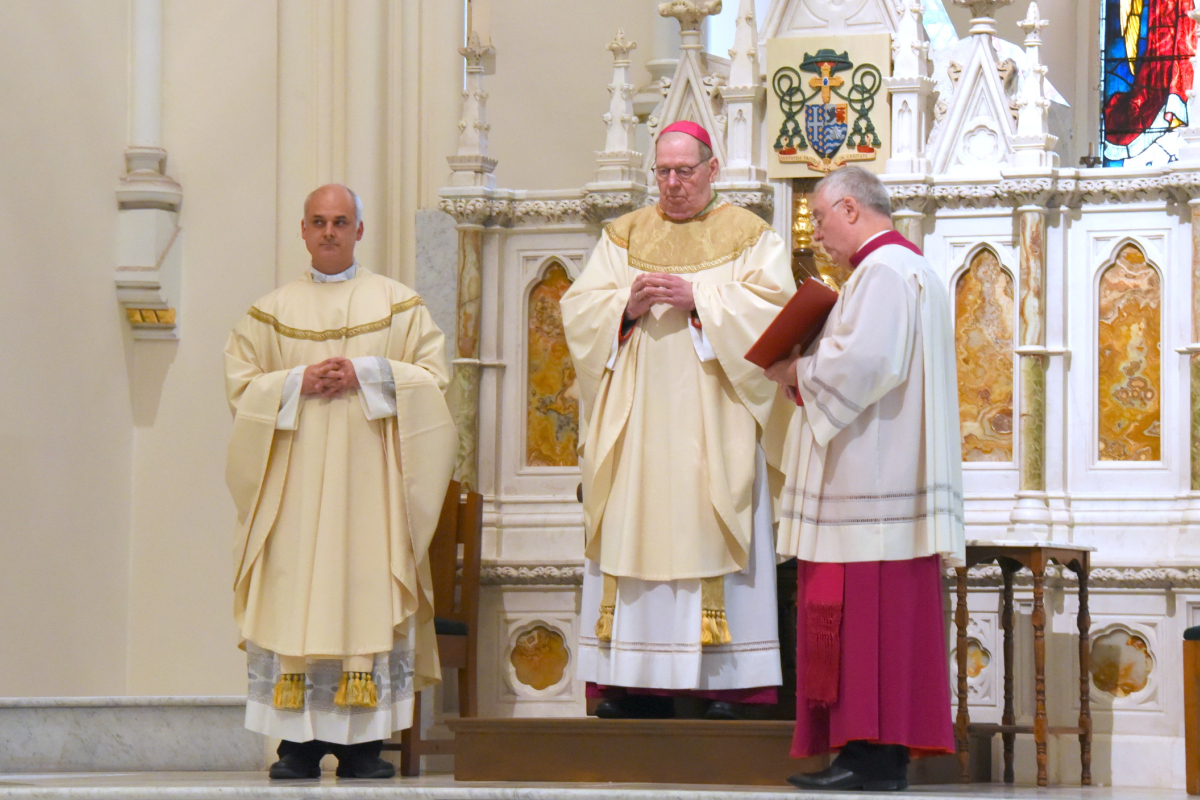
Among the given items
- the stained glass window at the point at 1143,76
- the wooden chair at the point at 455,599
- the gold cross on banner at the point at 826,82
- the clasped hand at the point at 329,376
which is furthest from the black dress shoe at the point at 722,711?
the stained glass window at the point at 1143,76

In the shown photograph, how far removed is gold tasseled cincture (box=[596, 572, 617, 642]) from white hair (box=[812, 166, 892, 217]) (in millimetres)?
1515

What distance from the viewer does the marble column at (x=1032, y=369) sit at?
6.91 meters

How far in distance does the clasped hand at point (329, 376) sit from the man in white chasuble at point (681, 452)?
76 cm

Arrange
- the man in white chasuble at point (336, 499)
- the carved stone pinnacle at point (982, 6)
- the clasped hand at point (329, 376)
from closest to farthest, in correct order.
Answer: the man in white chasuble at point (336, 499) → the clasped hand at point (329, 376) → the carved stone pinnacle at point (982, 6)

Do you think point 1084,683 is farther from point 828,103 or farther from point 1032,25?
point 1032,25

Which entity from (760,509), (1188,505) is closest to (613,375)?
(760,509)

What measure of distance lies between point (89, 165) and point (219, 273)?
742 mm

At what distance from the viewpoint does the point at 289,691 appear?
614cm

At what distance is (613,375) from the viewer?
629 centimetres

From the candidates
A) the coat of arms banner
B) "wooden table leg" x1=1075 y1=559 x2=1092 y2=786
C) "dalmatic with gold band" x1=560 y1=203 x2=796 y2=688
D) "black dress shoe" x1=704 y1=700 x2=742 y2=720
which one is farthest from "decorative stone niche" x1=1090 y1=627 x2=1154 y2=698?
the coat of arms banner

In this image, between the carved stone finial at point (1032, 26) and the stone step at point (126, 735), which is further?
the carved stone finial at point (1032, 26)

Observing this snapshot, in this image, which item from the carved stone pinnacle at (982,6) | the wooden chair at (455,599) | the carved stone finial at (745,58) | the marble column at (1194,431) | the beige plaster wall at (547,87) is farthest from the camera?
the beige plaster wall at (547,87)

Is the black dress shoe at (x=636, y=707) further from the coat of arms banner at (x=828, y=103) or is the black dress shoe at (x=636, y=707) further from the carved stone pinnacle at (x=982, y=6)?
the carved stone pinnacle at (x=982, y=6)

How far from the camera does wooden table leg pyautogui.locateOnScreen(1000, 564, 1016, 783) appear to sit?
6.43 m
